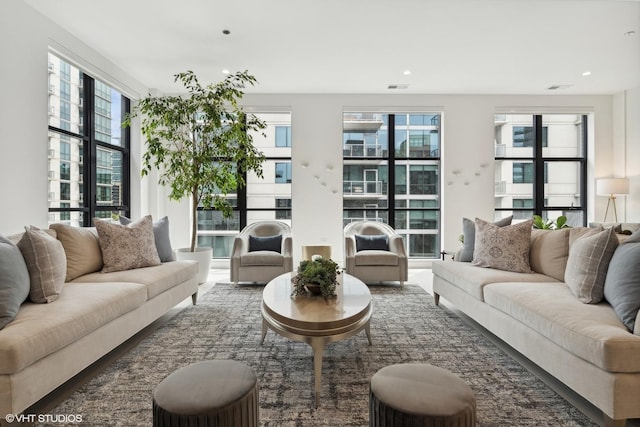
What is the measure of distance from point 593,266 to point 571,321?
0.56 metres

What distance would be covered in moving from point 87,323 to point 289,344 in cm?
131

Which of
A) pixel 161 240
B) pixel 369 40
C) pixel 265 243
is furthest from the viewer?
pixel 265 243

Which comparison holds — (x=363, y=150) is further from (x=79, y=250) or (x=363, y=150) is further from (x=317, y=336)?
(x=317, y=336)

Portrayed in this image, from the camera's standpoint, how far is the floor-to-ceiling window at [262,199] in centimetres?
591

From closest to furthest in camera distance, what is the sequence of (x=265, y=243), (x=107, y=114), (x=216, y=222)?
(x=107, y=114)
(x=265, y=243)
(x=216, y=222)

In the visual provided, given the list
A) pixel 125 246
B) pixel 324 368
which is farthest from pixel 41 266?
pixel 324 368

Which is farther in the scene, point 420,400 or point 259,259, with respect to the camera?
point 259,259

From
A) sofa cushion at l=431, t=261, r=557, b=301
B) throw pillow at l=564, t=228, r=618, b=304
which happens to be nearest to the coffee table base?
sofa cushion at l=431, t=261, r=557, b=301

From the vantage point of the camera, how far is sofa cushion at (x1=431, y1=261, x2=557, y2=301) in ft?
9.14

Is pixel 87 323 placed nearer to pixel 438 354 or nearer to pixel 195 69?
pixel 438 354

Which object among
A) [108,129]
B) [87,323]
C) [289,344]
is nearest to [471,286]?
[289,344]

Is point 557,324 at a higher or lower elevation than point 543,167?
lower

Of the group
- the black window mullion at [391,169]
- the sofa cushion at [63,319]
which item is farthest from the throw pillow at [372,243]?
the sofa cushion at [63,319]

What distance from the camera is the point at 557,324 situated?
6.18 ft
